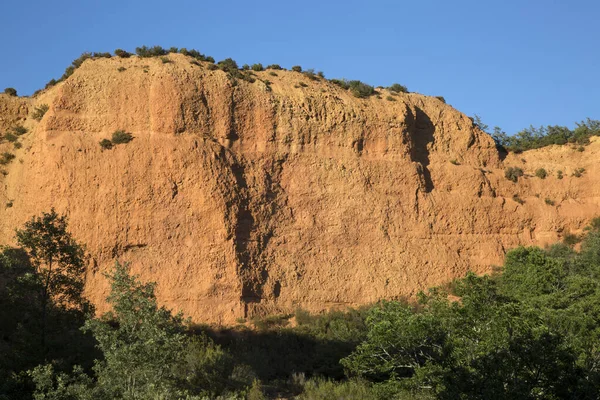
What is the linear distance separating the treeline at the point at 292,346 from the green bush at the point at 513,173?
868 centimetres

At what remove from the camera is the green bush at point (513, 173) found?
35.2 metres

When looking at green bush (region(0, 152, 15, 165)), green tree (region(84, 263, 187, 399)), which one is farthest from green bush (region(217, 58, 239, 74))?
green tree (region(84, 263, 187, 399))

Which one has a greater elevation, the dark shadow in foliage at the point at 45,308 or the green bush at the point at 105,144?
the green bush at the point at 105,144

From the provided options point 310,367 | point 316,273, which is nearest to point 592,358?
point 310,367

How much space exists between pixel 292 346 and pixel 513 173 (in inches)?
607

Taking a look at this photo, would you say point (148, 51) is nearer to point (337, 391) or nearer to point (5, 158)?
point (5, 158)

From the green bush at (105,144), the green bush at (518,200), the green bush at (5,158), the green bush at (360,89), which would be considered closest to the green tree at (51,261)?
the green bush at (105,144)

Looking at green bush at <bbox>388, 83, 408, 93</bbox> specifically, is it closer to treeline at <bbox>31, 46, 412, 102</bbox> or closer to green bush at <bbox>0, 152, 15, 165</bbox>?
treeline at <bbox>31, 46, 412, 102</bbox>

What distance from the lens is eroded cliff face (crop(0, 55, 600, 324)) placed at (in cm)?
2736

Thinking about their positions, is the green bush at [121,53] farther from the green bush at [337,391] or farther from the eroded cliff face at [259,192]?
the green bush at [337,391]

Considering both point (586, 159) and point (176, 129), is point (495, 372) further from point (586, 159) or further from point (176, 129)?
point (586, 159)

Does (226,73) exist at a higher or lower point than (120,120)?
higher

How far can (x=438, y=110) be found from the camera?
1419 inches

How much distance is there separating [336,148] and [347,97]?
3.19 m
